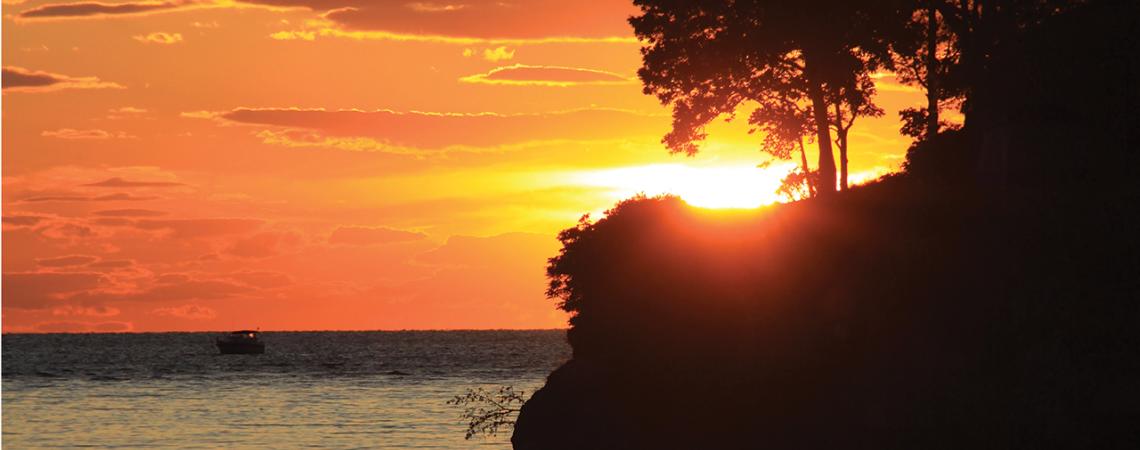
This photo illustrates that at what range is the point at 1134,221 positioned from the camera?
37.8 metres

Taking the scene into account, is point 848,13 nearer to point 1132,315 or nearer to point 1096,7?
point 1096,7

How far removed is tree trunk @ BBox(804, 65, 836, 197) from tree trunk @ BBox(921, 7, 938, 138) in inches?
142

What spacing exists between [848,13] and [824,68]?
2.03 m

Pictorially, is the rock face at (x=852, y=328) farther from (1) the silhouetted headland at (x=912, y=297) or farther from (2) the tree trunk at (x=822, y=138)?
(2) the tree trunk at (x=822, y=138)

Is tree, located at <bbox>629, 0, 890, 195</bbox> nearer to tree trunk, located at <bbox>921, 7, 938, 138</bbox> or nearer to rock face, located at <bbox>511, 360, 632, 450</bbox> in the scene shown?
→ tree trunk, located at <bbox>921, 7, 938, 138</bbox>

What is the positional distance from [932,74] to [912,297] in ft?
47.3

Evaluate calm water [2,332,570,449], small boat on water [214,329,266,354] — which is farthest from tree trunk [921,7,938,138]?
small boat on water [214,329,266,354]

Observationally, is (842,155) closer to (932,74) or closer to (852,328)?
(932,74)

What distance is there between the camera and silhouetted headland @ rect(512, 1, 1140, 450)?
36.2 m

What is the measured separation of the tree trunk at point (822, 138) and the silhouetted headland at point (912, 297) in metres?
3.63

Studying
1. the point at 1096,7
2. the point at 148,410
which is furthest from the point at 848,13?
the point at 148,410

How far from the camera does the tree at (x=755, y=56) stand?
160 feet

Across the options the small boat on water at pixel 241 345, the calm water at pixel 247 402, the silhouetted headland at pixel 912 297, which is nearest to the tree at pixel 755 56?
the silhouetted headland at pixel 912 297

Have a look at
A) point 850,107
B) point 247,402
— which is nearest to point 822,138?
point 850,107
